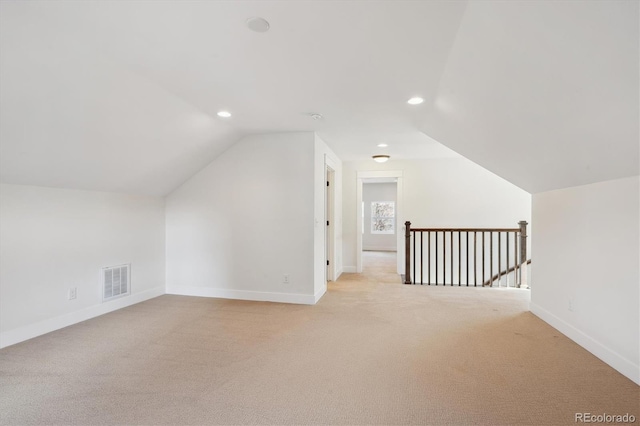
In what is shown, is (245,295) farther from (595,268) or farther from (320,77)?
(595,268)

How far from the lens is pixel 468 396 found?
6.81 ft

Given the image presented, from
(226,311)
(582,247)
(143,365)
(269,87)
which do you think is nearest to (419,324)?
(582,247)

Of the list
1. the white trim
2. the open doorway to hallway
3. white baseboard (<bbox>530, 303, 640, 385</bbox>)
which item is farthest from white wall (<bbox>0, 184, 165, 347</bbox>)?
the open doorway to hallway

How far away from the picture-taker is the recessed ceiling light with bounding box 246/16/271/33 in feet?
6.12

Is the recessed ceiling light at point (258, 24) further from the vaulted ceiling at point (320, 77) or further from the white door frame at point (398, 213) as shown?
the white door frame at point (398, 213)

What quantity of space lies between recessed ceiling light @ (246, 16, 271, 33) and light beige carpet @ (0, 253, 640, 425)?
93.2 inches

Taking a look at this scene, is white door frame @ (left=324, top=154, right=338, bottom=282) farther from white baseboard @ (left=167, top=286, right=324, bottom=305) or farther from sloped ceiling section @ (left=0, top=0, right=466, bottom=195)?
sloped ceiling section @ (left=0, top=0, right=466, bottom=195)

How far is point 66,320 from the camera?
3.34 metres

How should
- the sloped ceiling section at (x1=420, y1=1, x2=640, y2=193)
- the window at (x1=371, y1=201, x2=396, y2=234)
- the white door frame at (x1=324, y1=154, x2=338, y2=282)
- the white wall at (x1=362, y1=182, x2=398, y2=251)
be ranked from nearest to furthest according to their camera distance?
the sloped ceiling section at (x1=420, y1=1, x2=640, y2=193) < the white door frame at (x1=324, y1=154, x2=338, y2=282) < the white wall at (x1=362, y1=182, x2=398, y2=251) < the window at (x1=371, y1=201, x2=396, y2=234)

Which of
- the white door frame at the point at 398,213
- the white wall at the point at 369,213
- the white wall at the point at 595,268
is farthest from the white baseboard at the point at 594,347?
the white wall at the point at 369,213

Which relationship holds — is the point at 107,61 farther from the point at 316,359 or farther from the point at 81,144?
the point at 316,359

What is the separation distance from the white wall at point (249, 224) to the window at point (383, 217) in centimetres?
692

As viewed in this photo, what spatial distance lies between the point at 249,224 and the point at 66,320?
7.41ft

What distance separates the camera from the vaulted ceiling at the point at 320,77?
1.63 metres
